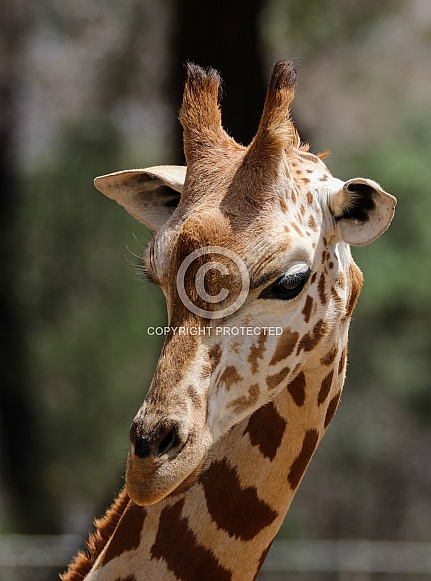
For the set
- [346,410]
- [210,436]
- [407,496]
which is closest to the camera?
[210,436]

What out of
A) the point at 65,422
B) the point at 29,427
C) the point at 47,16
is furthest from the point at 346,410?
the point at 47,16

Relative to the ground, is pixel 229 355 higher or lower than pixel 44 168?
higher

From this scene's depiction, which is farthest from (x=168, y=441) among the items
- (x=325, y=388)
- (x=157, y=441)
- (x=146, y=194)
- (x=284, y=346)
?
(x=146, y=194)

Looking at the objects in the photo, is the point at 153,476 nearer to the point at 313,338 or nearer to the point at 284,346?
the point at 284,346

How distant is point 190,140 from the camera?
3.63m

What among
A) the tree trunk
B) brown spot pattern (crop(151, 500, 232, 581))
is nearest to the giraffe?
brown spot pattern (crop(151, 500, 232, 581))

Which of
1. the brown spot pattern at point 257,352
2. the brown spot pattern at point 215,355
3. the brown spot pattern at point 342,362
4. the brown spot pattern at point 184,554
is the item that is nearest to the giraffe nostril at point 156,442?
the brown spot pattern at point 215,355

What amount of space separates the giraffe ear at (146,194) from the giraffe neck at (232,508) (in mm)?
951

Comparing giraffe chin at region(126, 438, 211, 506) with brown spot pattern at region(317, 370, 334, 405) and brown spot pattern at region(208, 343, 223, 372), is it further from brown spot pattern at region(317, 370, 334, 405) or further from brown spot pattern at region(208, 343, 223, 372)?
brown spot pattern at region(317, 370, 334, 405)

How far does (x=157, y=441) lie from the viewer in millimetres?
2994

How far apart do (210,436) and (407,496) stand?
21371mm

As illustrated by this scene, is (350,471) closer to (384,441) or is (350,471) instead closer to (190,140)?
(384,441)

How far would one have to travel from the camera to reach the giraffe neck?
11.1ft

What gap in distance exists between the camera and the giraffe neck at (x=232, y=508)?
3.39m
